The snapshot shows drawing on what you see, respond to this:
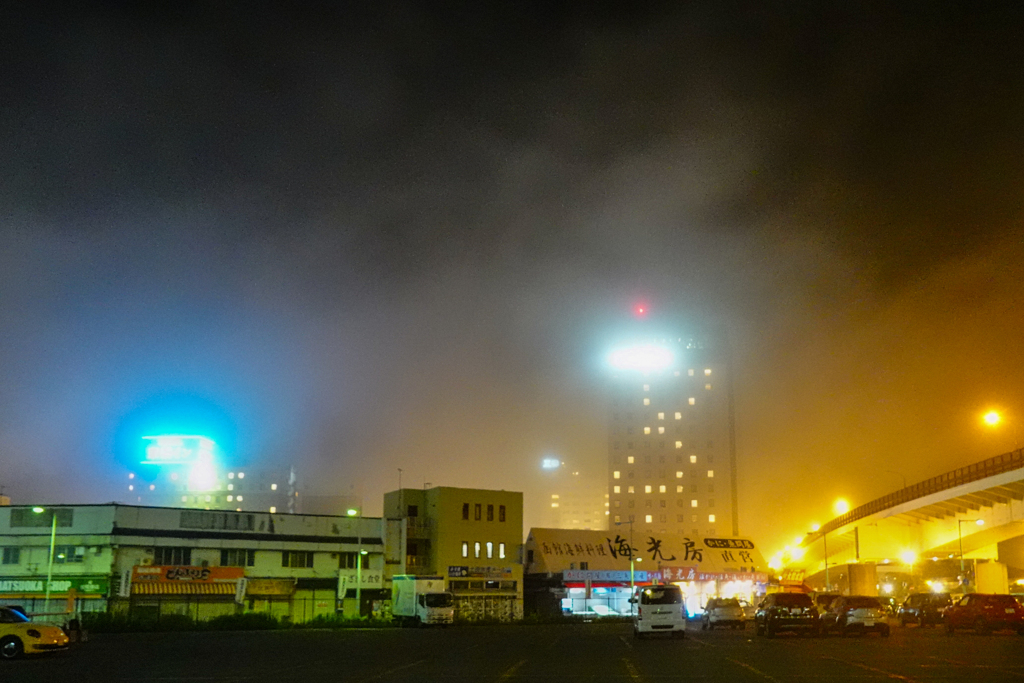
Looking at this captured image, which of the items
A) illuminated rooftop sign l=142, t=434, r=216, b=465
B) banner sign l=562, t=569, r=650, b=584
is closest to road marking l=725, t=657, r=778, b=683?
banner sign l=562, t=569, r=650, b=584

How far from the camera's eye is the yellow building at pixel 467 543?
265 feet

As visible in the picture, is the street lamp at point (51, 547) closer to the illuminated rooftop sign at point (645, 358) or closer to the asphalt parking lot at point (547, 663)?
the asphalt parking lot at point (547, 663)

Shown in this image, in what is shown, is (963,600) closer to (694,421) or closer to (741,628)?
(741,628)

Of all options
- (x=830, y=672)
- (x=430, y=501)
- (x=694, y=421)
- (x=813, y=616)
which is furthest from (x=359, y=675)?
(x=694, y=421)

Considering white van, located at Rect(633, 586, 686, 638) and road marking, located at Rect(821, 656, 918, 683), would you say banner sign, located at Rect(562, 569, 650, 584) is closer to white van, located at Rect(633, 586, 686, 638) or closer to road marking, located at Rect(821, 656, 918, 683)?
white van, located at Rect(633, 586, 686, 638)

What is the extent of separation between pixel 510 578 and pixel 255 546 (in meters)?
23.2

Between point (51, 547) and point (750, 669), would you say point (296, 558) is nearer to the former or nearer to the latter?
point (51, 547)

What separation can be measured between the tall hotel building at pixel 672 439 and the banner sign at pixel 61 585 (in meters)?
112

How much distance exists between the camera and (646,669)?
21.1 meters

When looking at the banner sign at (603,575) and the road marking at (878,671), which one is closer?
the road marking at (878,671)

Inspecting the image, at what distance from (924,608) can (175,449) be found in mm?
87306

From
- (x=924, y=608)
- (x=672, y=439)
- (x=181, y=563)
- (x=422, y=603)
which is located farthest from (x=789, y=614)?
(x=672, y=439)

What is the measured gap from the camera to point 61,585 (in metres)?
62.6

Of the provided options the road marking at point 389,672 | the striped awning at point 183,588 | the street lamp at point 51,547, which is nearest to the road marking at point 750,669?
the road marking at point 389,672
